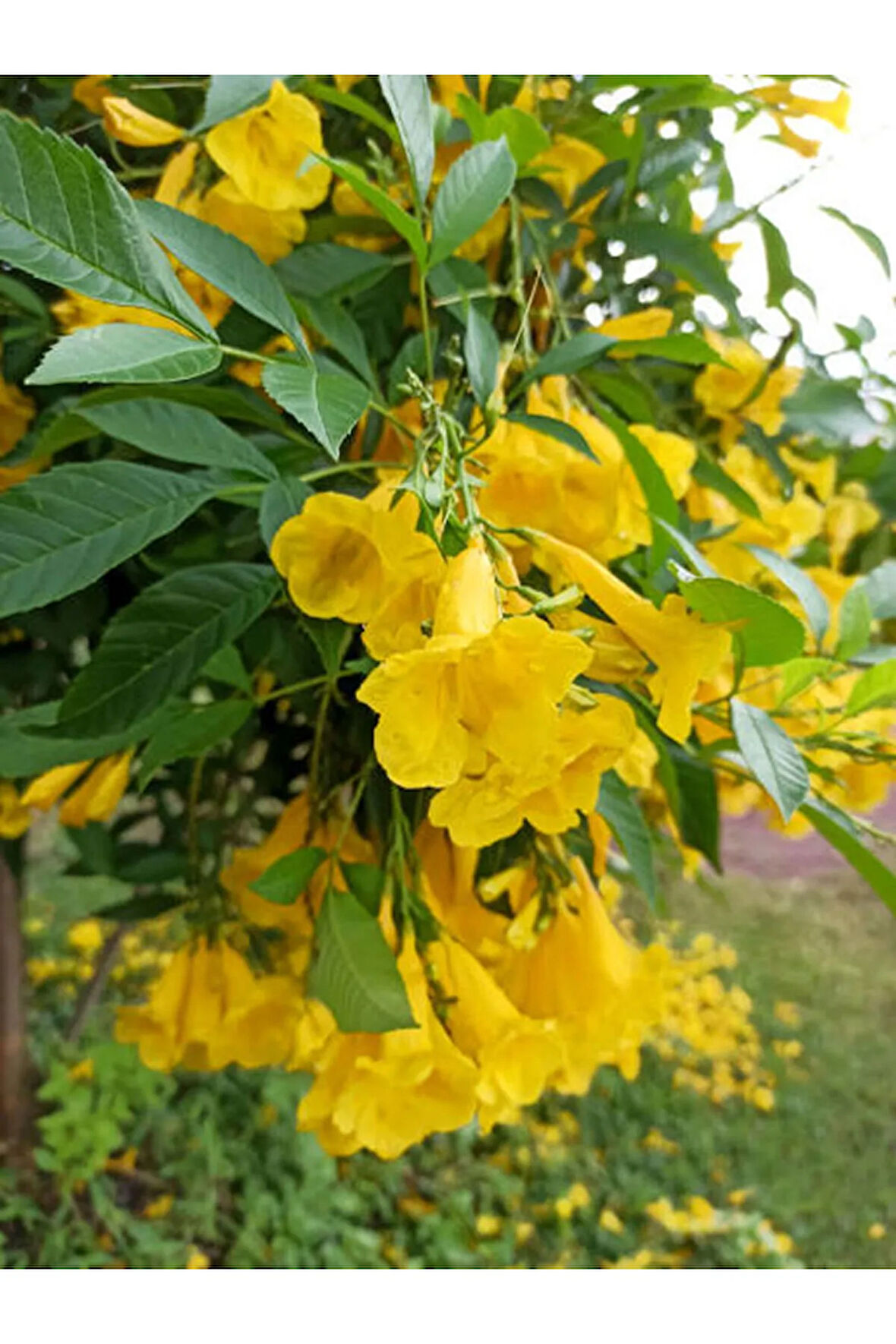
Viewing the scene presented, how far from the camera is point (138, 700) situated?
1.25ft

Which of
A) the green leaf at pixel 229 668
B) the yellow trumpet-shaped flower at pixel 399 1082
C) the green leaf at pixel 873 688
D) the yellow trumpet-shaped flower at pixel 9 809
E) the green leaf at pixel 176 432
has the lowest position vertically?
the yellow trumpet-shaped flower at pixel 9 809

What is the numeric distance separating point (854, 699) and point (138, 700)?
0.29 meters

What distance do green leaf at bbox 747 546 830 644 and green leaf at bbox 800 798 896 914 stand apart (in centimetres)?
9

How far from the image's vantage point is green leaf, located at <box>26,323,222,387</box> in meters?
0.24

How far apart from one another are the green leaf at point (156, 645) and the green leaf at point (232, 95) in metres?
0.18

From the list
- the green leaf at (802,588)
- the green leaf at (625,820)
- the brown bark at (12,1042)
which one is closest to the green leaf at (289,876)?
the green leaf at (625,820)

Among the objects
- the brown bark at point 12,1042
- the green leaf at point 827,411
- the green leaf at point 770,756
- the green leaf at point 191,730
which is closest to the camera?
the green leaf at point 770,756

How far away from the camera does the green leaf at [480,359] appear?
36 centimetres

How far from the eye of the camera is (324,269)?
465 mm

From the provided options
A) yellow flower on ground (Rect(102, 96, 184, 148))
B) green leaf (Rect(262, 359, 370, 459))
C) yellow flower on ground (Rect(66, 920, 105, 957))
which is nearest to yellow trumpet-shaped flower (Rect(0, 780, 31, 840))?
yellow flower on ground (Rect(102, 96, 184, 148))

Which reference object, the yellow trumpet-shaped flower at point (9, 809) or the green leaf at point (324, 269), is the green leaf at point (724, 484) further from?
the yellow trumpet-shaped flower at point (9, 809)

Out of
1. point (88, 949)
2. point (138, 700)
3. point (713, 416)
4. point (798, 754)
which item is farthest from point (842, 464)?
point (88, 949)

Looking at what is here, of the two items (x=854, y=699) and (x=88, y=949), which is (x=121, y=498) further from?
(x=88, y=949)
